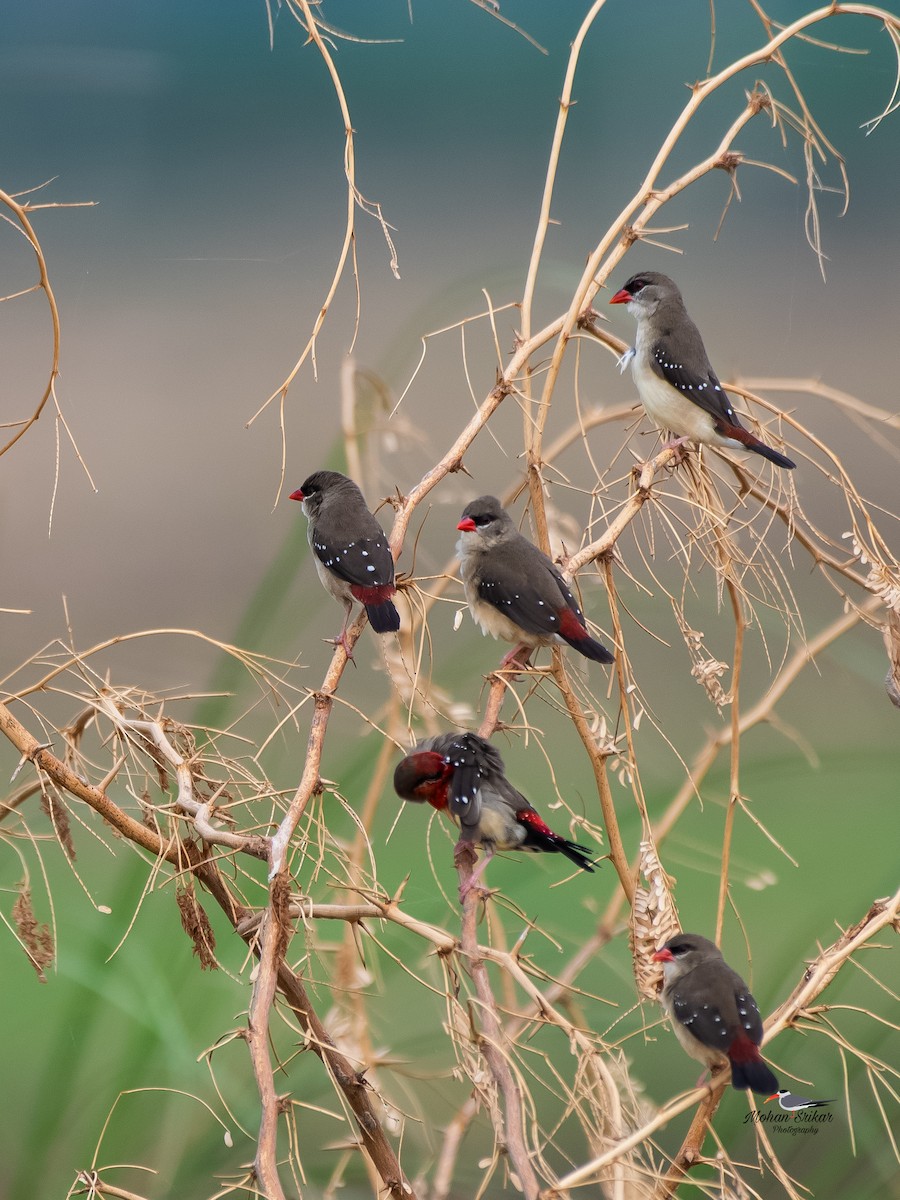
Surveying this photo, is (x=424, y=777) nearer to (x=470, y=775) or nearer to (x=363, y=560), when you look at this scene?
(x=470, y=775)

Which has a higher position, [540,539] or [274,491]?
[540,539]

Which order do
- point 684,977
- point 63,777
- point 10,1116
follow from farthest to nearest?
point 10,1116 < point 684,977 < point 63,777

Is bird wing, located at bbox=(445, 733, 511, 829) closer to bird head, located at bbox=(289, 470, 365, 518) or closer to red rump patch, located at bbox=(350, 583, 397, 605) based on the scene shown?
red rump patch, located at bbox=(350, 583, 397, 605)

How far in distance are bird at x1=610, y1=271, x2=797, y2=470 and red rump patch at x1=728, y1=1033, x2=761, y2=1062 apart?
2.57ft

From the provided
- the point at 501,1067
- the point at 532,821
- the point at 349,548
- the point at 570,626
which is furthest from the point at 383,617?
the point at 501,1067

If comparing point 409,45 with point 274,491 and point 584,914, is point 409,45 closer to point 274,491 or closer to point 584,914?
point 274,491

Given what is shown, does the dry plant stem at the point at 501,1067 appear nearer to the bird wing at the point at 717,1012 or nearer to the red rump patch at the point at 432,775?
the red rump patch at the point at 432,775

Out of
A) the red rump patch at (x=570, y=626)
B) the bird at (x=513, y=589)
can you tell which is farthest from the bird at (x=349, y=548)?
the red rump patch at (x=570, y=626)

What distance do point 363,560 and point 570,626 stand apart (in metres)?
0.34

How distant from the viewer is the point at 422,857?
266 cm

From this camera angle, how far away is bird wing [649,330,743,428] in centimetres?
186

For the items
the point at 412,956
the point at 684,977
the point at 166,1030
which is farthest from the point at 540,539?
the point at 412,956

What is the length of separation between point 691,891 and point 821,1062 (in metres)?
0.57

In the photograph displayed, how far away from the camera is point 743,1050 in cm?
142
